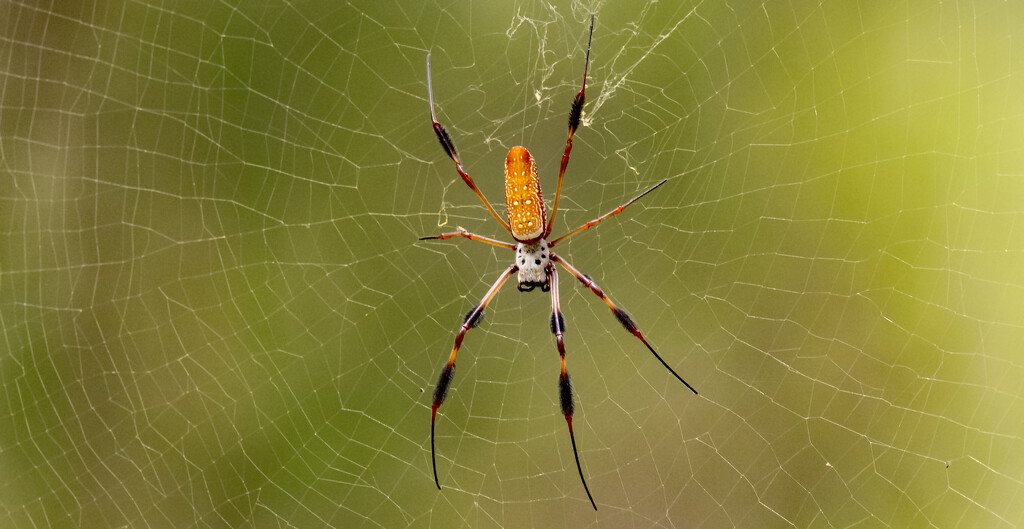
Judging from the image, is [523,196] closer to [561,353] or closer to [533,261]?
[533,261]

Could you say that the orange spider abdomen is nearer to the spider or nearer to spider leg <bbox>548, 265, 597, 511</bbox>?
the spider

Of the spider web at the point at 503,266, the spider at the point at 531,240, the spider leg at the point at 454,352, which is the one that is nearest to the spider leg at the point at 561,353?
the spider at the point at 531,240

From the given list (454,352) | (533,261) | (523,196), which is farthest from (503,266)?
(523,196)

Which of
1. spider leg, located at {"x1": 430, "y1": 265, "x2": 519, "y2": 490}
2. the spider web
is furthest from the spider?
the spider web

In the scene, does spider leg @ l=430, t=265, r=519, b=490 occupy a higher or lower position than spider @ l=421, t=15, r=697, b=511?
lower

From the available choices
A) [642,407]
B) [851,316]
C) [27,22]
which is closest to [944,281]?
[851,316]

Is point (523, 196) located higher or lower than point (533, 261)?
higher
